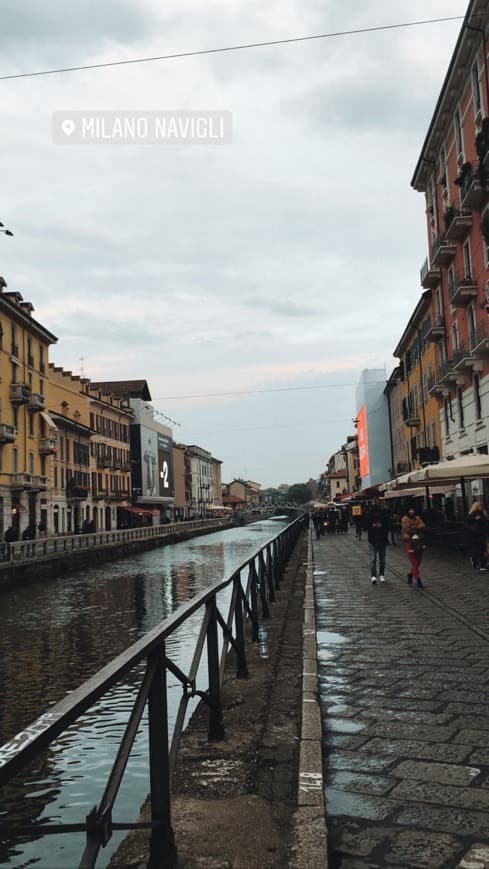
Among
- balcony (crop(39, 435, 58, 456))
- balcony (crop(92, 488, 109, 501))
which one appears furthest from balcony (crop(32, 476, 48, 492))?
balcony (crop(92, 488, 109, 501))

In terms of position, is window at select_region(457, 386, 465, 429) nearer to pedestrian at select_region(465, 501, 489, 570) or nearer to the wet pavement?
pedestrian at select_region(465, 501, 489, 570)

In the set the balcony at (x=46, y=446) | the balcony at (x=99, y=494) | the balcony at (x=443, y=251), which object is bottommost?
the balcony at (x=99, y=494)

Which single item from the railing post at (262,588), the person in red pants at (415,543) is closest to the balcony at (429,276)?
the person in red pants at (415,543)

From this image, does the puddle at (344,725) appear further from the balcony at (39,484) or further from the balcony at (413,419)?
the balcony at (39,484)

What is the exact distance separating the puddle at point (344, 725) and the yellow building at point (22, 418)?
3971cm

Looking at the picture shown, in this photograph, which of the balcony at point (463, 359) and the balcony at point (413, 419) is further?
the balcony at point (413, 419)

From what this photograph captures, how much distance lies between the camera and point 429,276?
113 ft

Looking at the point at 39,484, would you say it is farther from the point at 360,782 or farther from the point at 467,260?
the point at 360,782

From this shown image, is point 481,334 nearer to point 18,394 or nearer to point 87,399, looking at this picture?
point 18,394

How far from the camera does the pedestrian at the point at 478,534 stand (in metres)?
16.5

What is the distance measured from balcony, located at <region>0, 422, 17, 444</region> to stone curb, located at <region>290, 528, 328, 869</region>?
127 ft

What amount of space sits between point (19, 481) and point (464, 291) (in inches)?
1144

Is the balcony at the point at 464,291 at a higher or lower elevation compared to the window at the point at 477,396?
higher

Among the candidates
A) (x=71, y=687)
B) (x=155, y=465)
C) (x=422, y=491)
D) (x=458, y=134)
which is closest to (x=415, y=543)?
(x=71, y=687)
